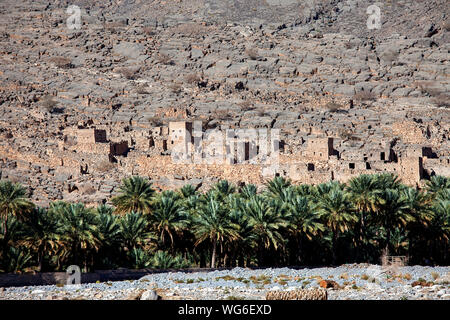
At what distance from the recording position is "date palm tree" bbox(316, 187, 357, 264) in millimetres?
36281

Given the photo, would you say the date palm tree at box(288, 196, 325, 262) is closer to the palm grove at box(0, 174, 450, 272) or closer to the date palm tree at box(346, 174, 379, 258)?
the palm grove at box(0, 174, 450, 272)

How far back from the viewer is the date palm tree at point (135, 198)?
3728 cm

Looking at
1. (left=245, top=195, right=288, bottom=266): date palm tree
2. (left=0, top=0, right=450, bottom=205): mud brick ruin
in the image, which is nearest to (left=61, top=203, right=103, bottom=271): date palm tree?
(left=245, top=195, right=288, bottom=266): date palm tree

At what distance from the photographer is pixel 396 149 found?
6075 cm

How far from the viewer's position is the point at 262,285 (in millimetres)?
27672

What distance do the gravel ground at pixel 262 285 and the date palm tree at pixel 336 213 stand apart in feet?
9.25

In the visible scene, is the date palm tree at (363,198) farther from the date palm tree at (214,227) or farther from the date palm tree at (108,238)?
the date palm tree at (108,238)

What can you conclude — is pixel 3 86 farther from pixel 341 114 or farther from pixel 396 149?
pixel 396 149

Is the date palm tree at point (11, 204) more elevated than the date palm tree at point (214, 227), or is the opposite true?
the date palm tree at point (11, 204)

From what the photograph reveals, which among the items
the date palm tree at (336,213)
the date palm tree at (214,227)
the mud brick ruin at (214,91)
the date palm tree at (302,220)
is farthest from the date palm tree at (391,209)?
the mud brick ruin at (214,91)

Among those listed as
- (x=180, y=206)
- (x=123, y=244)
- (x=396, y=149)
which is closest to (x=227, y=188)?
(x=180, y=206)

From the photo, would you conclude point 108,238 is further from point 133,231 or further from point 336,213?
point 336,213

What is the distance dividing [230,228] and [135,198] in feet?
19.4
